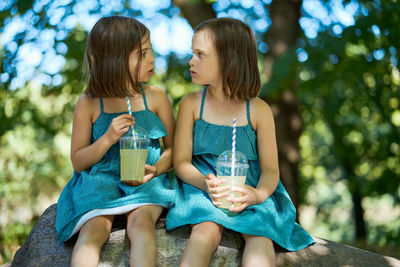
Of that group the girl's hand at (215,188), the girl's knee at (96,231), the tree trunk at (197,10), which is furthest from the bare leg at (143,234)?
the tree trunk at (197,10)

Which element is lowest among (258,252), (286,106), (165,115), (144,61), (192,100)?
(286,106)

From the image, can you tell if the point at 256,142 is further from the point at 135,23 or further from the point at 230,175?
the point at 135,23

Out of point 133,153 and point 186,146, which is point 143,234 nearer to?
point 133,153

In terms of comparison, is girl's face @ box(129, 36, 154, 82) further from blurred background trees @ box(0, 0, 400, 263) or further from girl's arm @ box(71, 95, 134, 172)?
blurred background trees @ box(0, 0, 400, 263)

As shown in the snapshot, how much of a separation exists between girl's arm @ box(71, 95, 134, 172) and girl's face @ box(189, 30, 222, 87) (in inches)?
19.1

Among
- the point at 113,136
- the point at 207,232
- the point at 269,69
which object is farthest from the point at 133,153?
the point at 269,69

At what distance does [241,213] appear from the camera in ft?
8.05

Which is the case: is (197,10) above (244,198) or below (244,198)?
above

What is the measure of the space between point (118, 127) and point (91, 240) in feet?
1.98

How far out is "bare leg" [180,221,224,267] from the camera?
2199mm

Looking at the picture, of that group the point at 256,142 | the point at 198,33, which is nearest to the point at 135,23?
the point at 198,33

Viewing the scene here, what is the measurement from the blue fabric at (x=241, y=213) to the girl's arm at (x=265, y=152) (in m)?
0.05

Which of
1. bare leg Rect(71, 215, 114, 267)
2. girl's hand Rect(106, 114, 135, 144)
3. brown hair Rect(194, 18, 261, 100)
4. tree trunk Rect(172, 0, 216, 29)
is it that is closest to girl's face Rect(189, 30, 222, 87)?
brown hair Rect(194, 18, 261, 100)

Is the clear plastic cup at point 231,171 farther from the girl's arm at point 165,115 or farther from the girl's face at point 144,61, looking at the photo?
the girl's face at point 144,61
